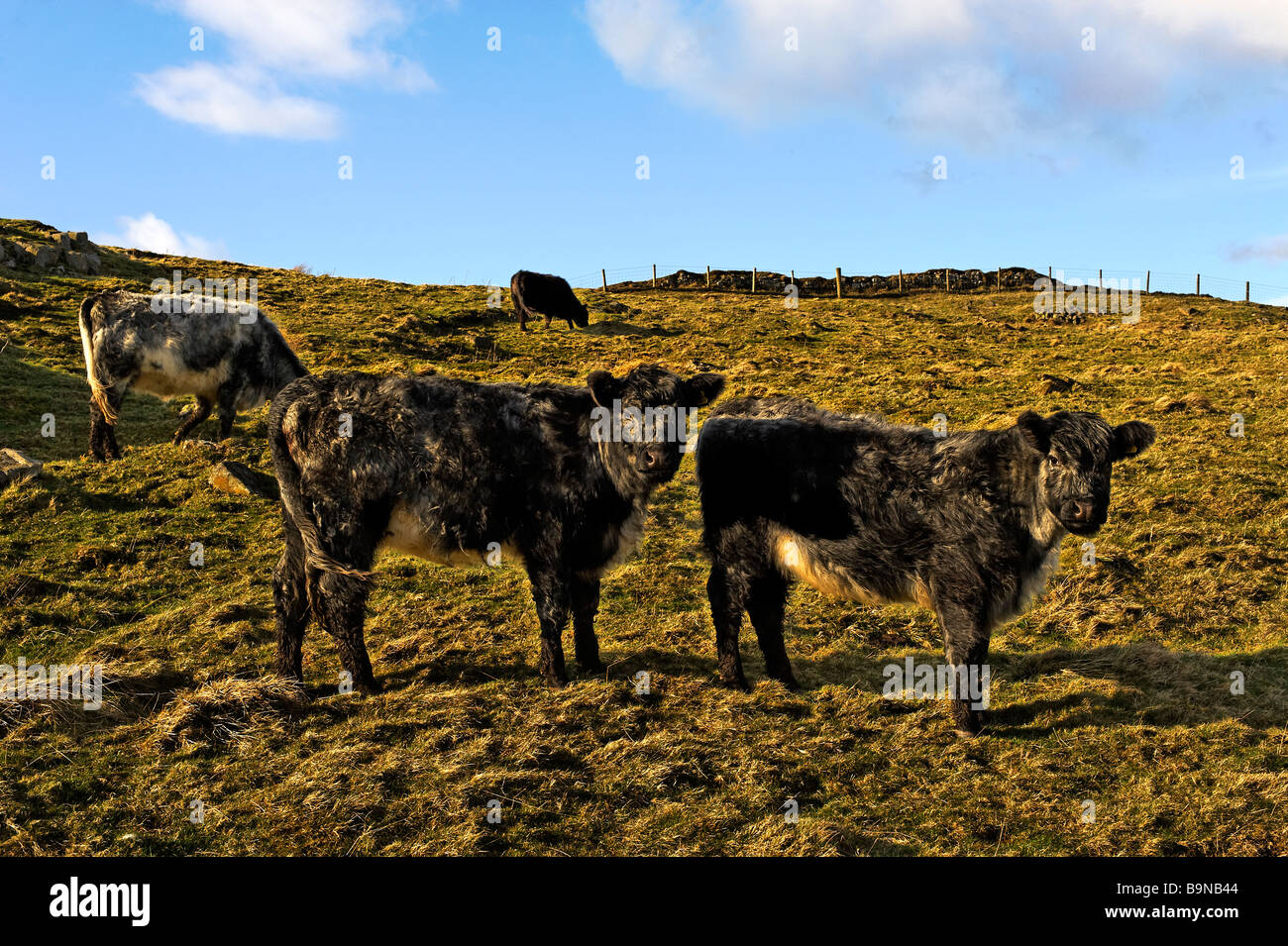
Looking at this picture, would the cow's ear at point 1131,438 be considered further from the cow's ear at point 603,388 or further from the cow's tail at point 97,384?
the cow's tail at point 97,384

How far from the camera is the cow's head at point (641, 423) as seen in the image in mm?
7727

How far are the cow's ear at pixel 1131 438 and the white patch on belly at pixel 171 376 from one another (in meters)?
14.1

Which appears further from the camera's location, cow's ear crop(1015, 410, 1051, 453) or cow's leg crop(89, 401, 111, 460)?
cow's leg crop(89, 401, 111, 460)

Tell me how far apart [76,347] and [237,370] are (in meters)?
9.28

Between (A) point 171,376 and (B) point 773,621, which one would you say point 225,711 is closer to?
(B) point 773,621

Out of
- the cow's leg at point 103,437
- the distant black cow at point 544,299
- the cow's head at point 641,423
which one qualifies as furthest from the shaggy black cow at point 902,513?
the distant black cow at point 544,299

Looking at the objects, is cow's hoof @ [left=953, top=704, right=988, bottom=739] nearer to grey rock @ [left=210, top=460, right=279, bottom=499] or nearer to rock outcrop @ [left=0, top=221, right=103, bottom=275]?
grey rock @ [left=210, top=460, right=279, bottom=499]

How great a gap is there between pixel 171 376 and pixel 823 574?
12.8 meters

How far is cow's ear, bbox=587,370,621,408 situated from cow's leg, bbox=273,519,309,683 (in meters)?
2.99

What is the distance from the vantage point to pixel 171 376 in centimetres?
1553

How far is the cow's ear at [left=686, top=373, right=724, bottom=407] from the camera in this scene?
8.08 m

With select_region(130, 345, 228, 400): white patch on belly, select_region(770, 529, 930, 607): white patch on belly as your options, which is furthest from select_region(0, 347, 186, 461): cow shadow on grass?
select_region(770, 529, 930, 607): white patch on belly
